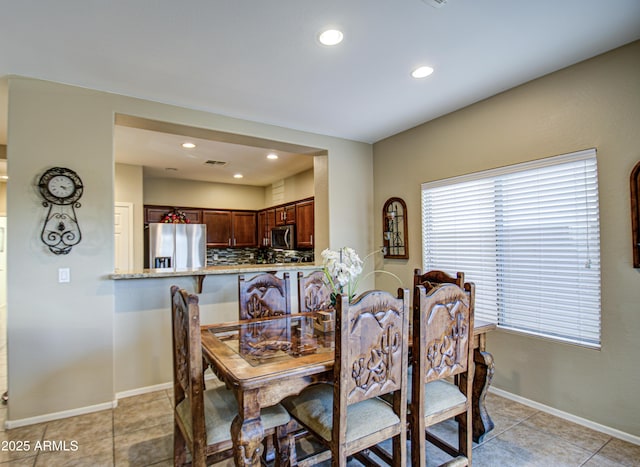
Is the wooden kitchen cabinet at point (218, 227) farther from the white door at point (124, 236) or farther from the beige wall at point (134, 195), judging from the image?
the white door at point (124, 236)

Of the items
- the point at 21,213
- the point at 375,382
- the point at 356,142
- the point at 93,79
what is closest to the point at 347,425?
the point at 375,382

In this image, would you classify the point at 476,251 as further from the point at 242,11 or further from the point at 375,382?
the point at 242,11

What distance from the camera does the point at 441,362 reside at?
1.87m

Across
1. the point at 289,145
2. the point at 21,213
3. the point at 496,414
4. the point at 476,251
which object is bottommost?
the point at 496,414

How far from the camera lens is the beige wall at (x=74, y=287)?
2.62 meters

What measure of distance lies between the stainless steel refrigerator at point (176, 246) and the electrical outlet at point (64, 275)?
2594 millimetres

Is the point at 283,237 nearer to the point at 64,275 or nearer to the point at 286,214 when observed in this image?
the point at 286,214

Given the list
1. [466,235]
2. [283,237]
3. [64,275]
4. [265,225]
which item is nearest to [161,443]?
[64,275]

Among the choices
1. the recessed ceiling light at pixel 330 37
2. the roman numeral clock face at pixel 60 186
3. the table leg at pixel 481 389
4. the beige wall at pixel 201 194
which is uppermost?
the recessed ceiling light at pixel 330 37

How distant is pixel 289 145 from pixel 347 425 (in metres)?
3.06

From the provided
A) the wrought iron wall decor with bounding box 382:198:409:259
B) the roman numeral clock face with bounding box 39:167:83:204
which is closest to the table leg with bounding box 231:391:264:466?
the roman numeral clock face with bounding box 39:167:83:204

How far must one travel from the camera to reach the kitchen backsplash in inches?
266

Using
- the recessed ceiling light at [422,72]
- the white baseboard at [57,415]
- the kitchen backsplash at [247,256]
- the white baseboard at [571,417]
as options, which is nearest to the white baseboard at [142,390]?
the white baseboard at [57,415]

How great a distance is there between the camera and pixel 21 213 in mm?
2623
